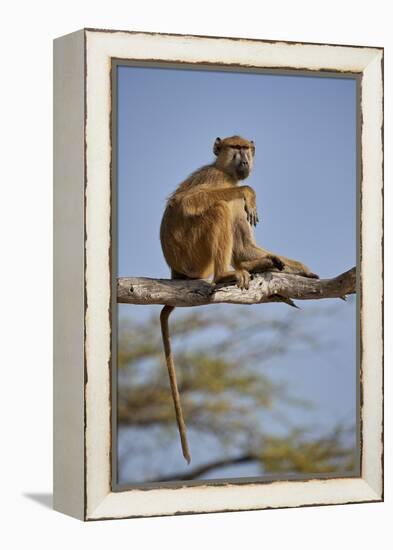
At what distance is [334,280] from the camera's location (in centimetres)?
954

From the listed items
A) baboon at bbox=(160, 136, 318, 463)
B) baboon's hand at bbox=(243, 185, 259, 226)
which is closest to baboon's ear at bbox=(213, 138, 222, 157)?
baboon at bbox=(160, 136, 318, 463)

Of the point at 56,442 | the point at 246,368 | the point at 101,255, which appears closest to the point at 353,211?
the point at 246,368

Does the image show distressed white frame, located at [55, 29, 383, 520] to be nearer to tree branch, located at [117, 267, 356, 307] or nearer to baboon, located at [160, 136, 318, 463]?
tree branch, located at [117, 267, 356, 307]

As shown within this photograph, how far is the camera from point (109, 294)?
→ 870cm

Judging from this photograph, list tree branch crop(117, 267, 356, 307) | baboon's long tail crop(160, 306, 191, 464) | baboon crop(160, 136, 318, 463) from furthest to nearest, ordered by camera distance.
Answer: baboon crop(160, 136, 318, 463)
baboon's long tail crop(160, 306, 191, 464)
tree branch crop(117, 267, 356, 307)

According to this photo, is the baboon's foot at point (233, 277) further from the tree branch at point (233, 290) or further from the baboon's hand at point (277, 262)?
the baboon's hand at point (277, 262)

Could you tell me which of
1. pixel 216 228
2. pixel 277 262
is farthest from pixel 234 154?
pixel 277 262

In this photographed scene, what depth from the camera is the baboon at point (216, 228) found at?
30.4 feet

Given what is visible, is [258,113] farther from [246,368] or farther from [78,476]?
[78,476]

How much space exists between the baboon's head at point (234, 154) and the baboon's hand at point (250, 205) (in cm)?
14

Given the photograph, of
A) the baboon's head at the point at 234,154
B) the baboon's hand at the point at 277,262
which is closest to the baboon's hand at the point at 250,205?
the baboon's head at the point at 234,154

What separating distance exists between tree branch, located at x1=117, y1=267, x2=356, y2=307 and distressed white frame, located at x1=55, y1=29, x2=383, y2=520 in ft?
0.63

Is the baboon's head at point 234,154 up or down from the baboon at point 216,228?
up

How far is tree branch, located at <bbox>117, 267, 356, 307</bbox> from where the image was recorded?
8969 mm
